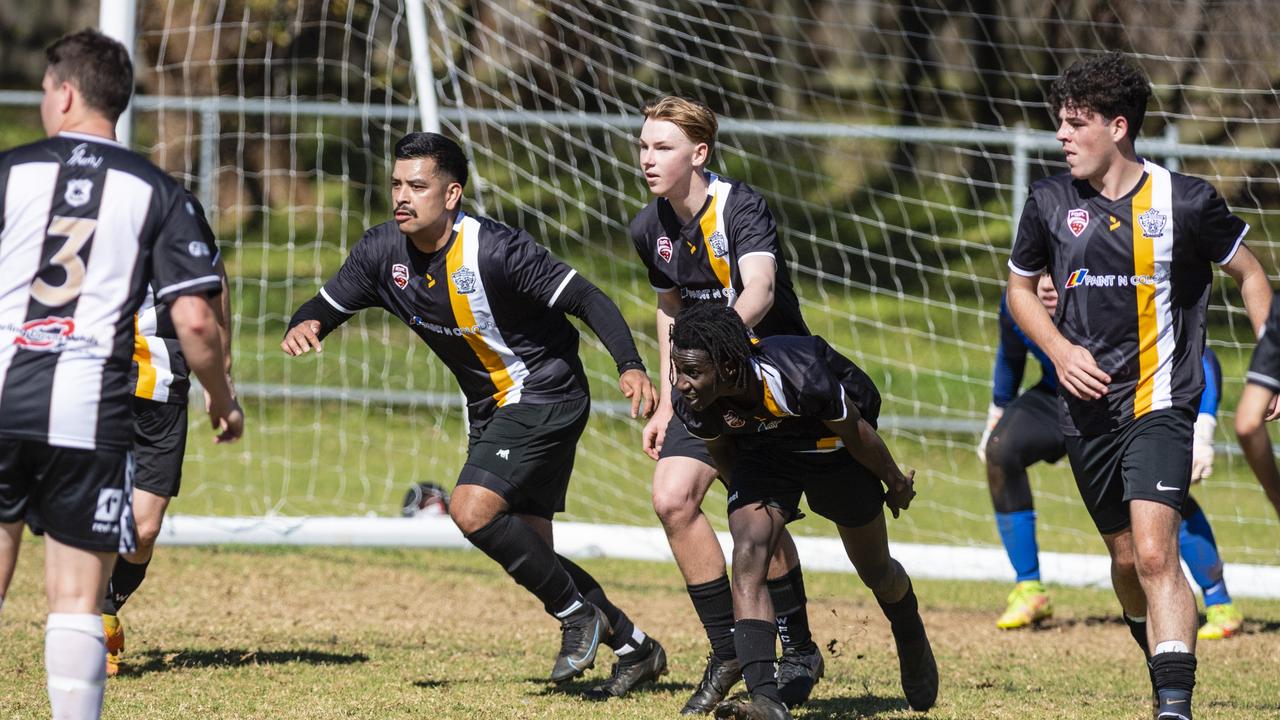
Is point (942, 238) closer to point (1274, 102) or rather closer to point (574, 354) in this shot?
point (1274, 102)

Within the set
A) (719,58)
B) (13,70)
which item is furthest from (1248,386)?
(13,70)

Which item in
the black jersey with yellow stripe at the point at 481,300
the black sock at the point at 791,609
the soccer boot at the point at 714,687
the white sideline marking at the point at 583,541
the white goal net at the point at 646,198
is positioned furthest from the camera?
the white goal net at the point at 646,198

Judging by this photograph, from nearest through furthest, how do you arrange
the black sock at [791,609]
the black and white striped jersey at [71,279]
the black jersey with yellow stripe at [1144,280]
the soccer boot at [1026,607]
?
1. the black and white striped jersey at [71,279]
2. the black jersey with yellow stripe at [1144,280]
3. the black sock at [791,609]
4. the soccer boot at [1026,607]

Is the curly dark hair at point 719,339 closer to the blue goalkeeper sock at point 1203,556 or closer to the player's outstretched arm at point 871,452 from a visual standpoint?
the player's outstretched arm at point 871,452

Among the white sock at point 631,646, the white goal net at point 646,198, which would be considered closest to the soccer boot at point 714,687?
the white sock at point 631,646

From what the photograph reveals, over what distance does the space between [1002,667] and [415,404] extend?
21.2 ft

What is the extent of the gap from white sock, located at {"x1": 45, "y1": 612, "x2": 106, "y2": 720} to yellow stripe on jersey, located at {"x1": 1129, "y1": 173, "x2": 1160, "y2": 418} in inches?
133

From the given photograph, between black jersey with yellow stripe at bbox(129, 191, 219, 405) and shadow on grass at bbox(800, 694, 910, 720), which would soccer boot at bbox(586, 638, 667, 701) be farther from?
black jersey with yellow stripe at bbox(129, 191, 219, 405)

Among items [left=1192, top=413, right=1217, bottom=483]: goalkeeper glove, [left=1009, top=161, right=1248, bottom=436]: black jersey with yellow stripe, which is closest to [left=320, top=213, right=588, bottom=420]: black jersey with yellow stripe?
[left=1009, top=161, right=1248, bottom=436]: black jersey with yellow stripe

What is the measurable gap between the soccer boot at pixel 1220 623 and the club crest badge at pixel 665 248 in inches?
137

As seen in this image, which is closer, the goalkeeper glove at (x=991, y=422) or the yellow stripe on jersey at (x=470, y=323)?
the yellow stripe on jersey at (x=470, y=323)

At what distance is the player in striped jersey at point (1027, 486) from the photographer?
735cm

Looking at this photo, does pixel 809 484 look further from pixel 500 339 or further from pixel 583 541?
pixel 583 541

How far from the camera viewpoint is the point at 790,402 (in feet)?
15.7
